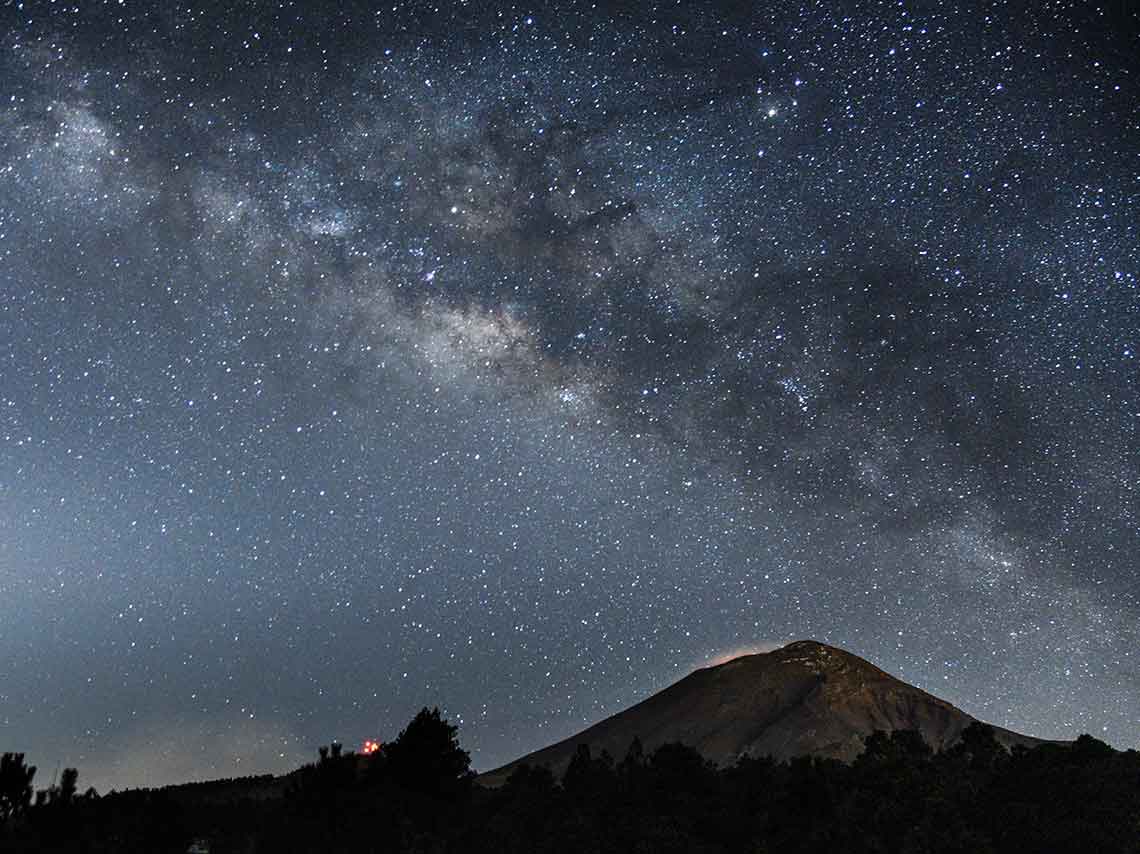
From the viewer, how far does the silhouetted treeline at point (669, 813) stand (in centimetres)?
3969

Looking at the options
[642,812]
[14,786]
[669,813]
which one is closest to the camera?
[14,786]

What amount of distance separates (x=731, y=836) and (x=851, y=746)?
163772 mm

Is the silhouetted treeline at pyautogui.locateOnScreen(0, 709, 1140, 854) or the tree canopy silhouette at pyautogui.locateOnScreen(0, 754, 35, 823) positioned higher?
the tree canopy silhouette at pyautogui.locateOnScreen(0, 754, 35, 823)

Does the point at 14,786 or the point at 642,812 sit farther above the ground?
the point at 14,786

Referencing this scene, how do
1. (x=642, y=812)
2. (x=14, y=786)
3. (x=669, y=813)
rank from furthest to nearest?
(x=669, y=813), (x=642, y=812), (x=14, y=786)

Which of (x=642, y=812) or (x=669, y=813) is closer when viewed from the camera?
(x=642, y=812)

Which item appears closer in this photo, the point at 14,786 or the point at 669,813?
the point at 14,786

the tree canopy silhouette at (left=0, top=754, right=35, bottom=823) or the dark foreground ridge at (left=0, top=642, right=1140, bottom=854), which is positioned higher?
the tree canopy silhouette at (left=0, top=754, right=35, bottom=823)

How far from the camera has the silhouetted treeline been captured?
39.7 meters

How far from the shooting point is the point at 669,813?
49.9m

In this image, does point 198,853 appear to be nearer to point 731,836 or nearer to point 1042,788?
point 731,836

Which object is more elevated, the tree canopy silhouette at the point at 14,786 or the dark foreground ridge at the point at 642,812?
the tree canopy silhouette at the point at 14,786

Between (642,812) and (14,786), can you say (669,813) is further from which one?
(14,786)

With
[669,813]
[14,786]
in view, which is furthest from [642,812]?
[14,786]
